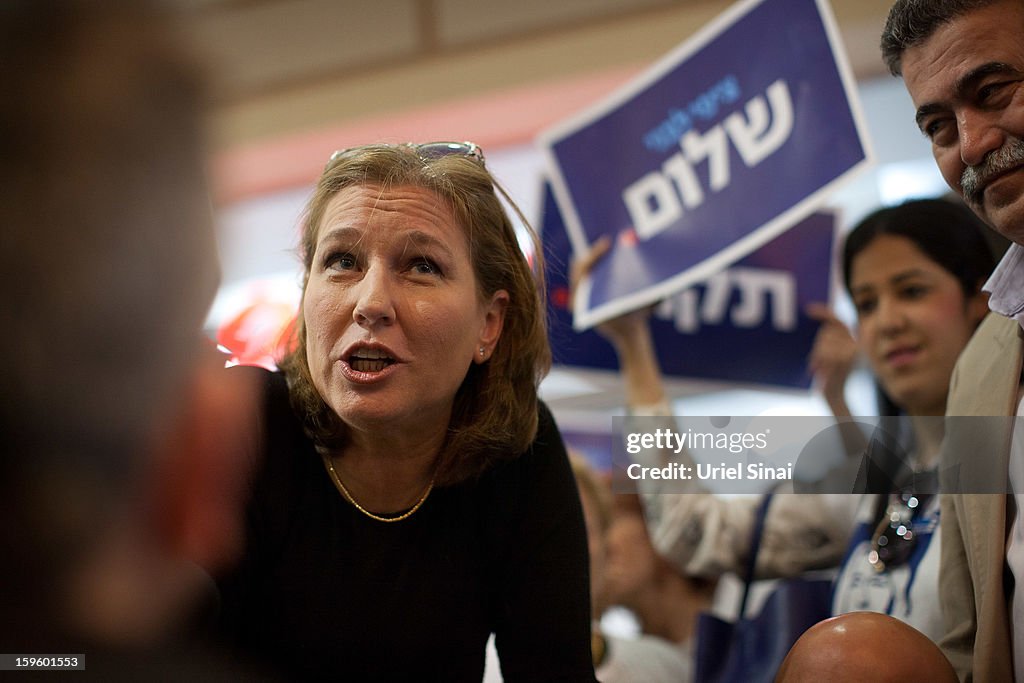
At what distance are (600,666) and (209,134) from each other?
5.30 feet

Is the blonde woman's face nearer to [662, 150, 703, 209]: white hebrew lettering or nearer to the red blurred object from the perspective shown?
[662, 150, 703, 209]: white hebrew lettering

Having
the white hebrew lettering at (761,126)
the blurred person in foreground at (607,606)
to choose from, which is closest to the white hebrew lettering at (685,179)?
the white hebrew lettering at (761,126)

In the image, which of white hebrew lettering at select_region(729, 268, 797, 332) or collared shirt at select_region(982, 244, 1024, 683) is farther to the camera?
white hebrew lettering at select_region(729, 268, 797, 332)

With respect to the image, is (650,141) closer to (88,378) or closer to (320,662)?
(320,662)

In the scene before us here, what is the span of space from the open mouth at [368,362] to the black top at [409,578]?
0.17m

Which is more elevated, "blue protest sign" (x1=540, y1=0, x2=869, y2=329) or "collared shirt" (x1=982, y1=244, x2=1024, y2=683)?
"blue protest sign" (x1=540, y1=0, x2=869, y2=329)

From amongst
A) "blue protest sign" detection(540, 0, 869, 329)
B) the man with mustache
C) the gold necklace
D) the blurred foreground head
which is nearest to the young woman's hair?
"blue protest sign" detection(540, 0, 869, 329)

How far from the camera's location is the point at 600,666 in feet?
6.21

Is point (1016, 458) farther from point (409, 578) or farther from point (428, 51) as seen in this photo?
point (428, 51)

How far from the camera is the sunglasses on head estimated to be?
4.28 ft

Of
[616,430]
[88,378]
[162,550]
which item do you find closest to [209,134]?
[88,378]

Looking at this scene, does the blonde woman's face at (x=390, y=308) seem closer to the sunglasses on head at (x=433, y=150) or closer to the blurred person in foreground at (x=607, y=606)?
the sunglasses on head at (x=433, y=150)

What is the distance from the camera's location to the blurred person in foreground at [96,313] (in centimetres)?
46
